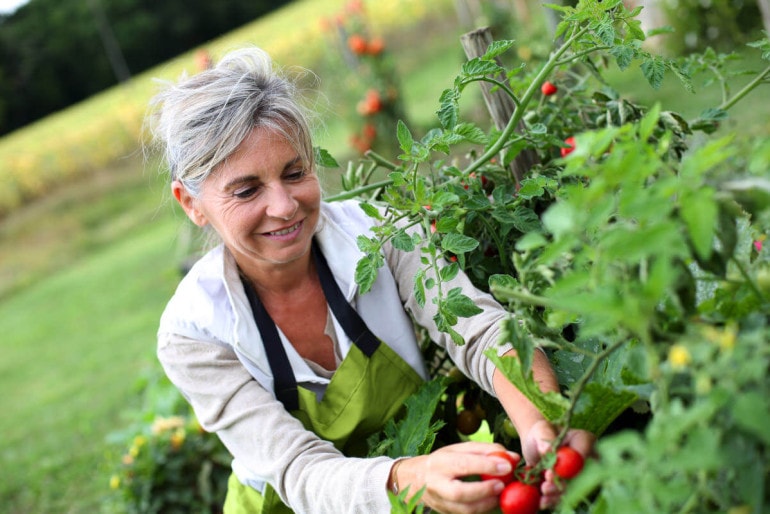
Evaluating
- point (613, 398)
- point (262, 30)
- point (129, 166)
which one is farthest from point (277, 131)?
point (262, 30)

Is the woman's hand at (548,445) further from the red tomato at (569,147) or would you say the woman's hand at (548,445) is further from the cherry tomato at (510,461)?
the red tomato at (569,147)

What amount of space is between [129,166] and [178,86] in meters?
16.7

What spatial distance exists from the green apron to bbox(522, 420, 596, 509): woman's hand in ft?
1.91

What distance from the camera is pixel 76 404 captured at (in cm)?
586

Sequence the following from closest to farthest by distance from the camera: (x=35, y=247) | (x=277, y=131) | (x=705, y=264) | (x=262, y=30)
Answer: (x=705, y=264), (x=277, y=131), (x=35, y=247), (x=262, y=30)

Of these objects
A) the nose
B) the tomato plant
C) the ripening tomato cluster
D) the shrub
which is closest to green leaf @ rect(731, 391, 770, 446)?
the tomato plant

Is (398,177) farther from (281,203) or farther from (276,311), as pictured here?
(276,311)

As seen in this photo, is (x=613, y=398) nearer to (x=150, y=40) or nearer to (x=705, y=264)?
(x=705, y=264)

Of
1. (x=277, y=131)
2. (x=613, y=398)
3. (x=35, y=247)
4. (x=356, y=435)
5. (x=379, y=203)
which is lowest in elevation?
(x=35, y=247)

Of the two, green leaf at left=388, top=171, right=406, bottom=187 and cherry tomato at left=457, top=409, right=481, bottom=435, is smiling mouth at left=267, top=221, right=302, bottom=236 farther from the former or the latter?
cherry tomato at left=457, top=409, right=481, bottom=435

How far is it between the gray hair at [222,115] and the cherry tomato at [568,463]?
0.84 metres

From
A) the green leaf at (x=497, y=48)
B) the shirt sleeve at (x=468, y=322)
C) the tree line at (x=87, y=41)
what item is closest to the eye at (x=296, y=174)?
the shirt sleeve at (x=468, y=322)

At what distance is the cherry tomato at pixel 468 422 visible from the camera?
1753 millimetres

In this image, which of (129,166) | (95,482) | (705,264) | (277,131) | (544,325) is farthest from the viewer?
(129,166)
